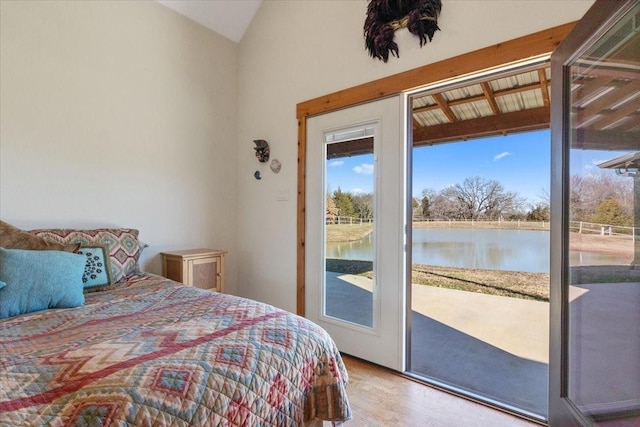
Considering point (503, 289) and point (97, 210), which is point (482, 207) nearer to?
point (503, 289)

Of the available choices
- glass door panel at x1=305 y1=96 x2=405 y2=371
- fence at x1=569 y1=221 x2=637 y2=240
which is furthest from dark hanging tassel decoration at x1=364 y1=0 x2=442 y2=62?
fence at x1=569 y1=221 x2=637 y2=240

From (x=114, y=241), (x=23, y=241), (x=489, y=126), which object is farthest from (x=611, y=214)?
(x=489, y=126)

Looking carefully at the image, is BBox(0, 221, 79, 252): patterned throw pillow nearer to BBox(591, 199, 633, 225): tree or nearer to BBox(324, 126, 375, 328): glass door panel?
BBox(324, 126, 375, 328): glass door panel

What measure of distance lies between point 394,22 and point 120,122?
2.21 metres

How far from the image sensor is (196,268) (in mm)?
2652

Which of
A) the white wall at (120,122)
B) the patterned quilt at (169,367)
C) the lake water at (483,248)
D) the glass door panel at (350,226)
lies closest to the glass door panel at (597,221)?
the patterned quilt at (169,367)

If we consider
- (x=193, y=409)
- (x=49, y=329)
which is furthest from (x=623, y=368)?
(x=49, y=329)

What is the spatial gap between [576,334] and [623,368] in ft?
0.61

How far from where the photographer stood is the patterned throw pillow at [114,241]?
6.51 feet

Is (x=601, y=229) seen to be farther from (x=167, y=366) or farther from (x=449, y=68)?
(x=167, y=366)

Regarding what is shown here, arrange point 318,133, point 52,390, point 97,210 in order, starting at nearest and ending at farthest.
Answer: point 52,390 < point 97,210 < point 318,133

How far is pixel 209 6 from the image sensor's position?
117 inches

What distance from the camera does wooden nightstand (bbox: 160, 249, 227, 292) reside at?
257cm

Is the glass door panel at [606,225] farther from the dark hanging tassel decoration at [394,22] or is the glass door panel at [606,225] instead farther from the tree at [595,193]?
the dark hanging tassel decoration at [394,22]
